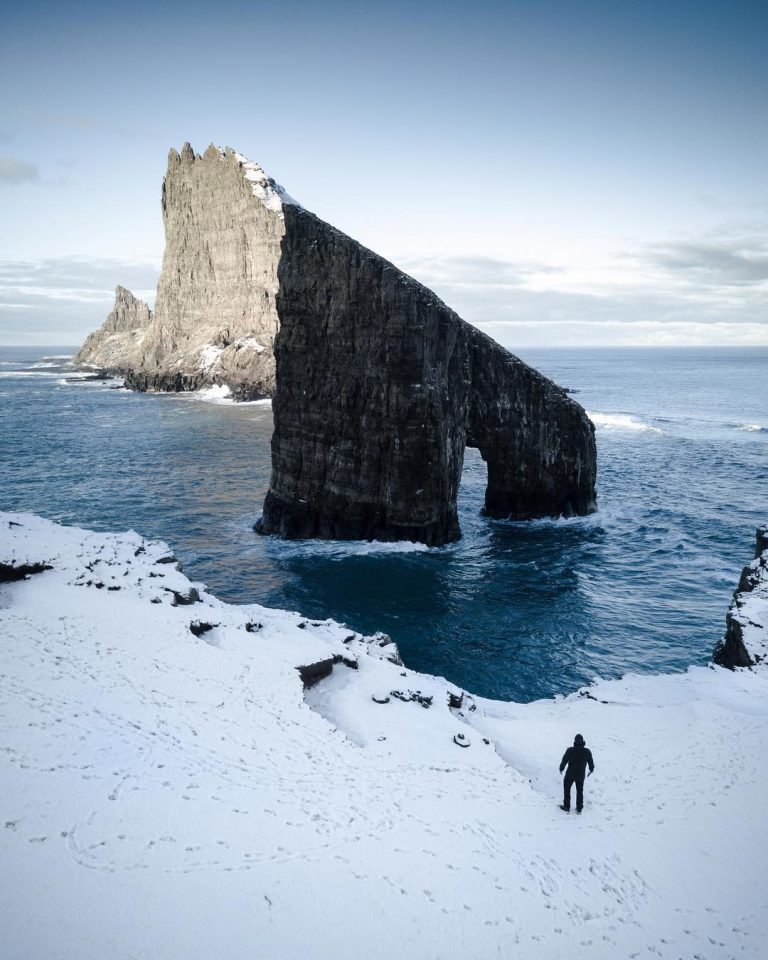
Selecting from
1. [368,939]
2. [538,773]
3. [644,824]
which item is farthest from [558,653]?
[368,939]

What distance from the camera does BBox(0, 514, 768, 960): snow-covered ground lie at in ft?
31.1

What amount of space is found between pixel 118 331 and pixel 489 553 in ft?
579

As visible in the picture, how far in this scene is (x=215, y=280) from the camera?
11894 centimetres

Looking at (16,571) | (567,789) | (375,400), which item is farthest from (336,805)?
(375,400)

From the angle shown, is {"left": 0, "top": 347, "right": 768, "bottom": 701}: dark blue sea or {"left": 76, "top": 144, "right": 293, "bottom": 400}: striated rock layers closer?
{"left": 0, "top": 347, "right": 768, "bottom": 701}: dark blue sea

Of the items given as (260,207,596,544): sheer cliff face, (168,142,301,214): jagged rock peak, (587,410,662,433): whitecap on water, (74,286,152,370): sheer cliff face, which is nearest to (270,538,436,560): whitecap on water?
(260,207,596,544): sheer cliff face

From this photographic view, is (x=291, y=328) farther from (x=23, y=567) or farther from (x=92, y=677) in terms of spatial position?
(x=92, y=677)

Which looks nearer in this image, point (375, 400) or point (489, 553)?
point (375, 400)

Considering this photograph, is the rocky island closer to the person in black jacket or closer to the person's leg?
the person in black jacket

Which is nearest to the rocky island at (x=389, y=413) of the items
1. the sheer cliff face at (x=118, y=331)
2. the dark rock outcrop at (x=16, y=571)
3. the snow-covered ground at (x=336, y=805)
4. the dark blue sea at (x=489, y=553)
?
the dark blue sea at (x=489, y=553)

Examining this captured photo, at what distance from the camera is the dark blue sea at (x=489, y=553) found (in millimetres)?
24672

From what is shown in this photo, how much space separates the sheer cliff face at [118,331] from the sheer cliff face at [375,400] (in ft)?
481

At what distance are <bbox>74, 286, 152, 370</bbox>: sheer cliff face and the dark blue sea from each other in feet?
362

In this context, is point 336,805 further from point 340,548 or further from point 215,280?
point 215,280
